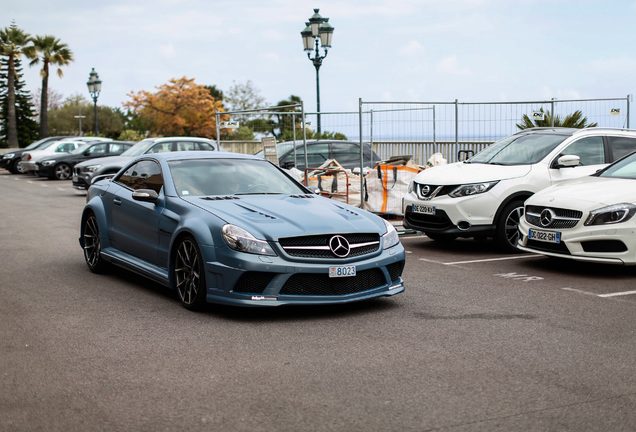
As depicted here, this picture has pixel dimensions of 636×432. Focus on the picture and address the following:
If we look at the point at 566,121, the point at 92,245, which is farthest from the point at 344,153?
the point at 92,245

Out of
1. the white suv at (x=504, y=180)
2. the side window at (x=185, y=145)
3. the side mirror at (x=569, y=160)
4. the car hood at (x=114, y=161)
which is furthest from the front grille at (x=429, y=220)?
the side window at (x=185, y=145)

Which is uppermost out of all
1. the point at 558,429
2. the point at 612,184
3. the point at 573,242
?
the point at 612,184

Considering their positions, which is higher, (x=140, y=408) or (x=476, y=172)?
(x=476, y=172)

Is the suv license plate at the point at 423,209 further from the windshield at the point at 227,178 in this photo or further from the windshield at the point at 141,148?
the windshield at the point at 141,148

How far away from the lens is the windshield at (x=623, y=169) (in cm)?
964

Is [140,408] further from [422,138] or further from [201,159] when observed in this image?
[422,138]

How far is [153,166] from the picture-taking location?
8383 millimetres

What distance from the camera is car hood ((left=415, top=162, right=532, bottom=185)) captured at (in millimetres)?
10766

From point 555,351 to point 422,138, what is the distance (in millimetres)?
10421

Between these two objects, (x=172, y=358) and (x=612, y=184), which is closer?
(x=172, y=358)

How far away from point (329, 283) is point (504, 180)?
187 inches

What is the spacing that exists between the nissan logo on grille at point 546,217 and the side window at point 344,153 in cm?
960

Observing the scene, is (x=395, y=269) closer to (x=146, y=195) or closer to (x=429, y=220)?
(x=146, y=195)

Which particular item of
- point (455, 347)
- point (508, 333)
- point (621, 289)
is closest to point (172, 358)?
point (455, 347)
